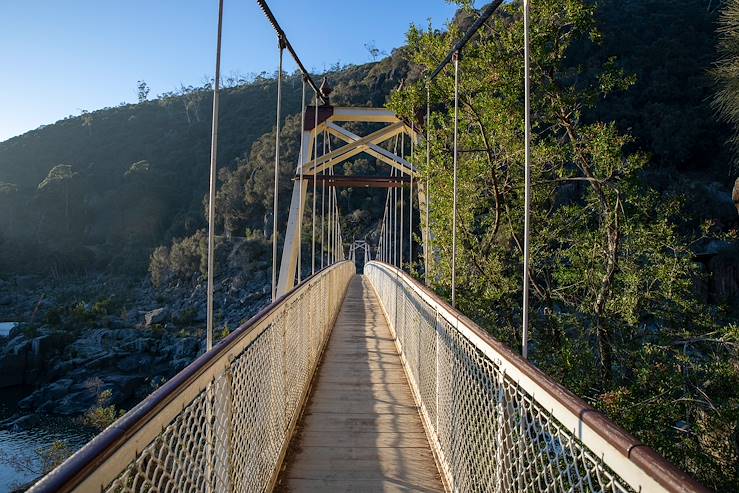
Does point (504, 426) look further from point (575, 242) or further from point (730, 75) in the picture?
point (575, 242)

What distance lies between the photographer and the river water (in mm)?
13789

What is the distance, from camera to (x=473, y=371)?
2.10m

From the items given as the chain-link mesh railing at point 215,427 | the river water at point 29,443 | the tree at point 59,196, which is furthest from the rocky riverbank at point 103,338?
the chain-link mesh railing at point 215,427

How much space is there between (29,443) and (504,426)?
20.0 m

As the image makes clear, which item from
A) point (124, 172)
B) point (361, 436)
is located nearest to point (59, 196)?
point (124, 172)

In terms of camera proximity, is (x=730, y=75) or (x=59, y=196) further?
(x=59, y=196)

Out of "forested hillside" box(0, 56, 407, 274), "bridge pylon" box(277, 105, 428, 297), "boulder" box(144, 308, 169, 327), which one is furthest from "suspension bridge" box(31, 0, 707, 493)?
"forested hillside" box(0, 56, 407, 274)

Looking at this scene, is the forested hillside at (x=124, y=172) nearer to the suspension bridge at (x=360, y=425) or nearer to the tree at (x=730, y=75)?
the tree at (x=730, y=75)

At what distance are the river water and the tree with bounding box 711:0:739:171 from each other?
15817 millimetres

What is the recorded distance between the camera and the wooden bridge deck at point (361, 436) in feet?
8.05

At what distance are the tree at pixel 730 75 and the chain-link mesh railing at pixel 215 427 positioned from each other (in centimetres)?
355

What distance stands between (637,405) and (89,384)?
22830mm

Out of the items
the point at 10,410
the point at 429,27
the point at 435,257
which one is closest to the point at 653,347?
the point at 435,257

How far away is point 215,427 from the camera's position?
1675mm
